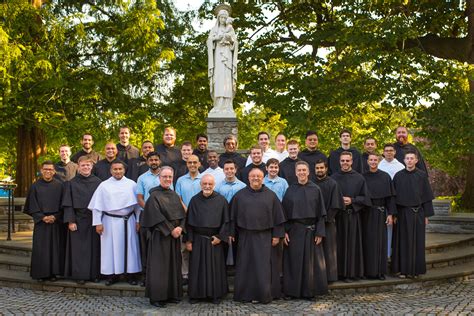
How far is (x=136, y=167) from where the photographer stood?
8969 mm

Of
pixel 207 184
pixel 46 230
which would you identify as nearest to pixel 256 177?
pixel 207 184

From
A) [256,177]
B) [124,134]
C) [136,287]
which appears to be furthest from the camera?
[124,134]

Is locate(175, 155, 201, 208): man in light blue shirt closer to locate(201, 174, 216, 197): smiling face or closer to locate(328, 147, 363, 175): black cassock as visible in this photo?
locate(201, 174, 216, 197): smiling face

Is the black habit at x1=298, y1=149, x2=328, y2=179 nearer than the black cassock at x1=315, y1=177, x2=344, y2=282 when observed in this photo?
No

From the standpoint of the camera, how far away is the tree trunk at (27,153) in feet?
49.6

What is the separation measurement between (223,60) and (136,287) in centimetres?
589

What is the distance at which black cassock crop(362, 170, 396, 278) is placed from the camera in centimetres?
802

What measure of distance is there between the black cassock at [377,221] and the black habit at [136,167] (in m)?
3.50

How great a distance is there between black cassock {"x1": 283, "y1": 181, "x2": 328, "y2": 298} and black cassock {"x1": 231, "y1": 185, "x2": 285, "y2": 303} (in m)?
0.24

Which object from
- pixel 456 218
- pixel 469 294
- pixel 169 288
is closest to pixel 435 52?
pixel 456 218

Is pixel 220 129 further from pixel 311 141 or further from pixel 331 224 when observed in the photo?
pixel 331 224

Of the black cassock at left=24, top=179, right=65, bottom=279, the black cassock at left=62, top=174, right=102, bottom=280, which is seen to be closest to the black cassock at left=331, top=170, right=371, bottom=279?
the black cassock at left=62, top=174, right=102, bottom=280

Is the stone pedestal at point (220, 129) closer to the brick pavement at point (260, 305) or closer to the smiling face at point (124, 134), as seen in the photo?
the smiling face at point (124, 134)

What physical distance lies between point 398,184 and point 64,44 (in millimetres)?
10118
